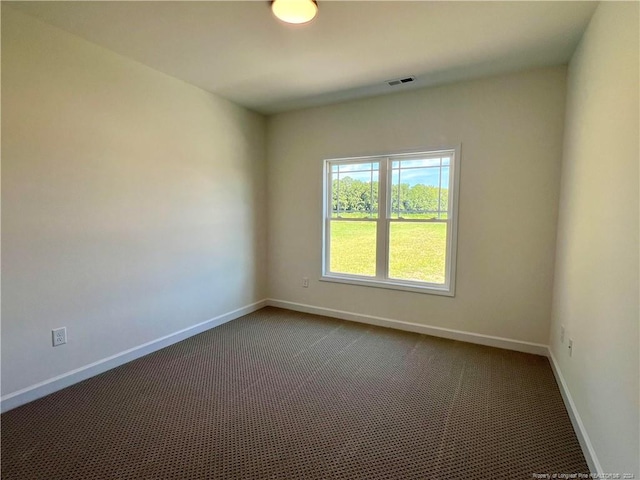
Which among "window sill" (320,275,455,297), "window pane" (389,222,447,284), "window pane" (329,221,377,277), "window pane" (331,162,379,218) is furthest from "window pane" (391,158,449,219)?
"window sill" (320,275,455,297)

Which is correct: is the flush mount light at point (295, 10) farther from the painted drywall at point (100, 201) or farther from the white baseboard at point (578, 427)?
the white baseboard at point (578, 427)

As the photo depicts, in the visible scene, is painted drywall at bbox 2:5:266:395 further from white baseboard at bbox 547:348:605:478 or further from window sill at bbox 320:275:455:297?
white baseboard at bbox 547:348:605:478

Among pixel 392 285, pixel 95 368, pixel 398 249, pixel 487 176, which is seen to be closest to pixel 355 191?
pixel 398 249

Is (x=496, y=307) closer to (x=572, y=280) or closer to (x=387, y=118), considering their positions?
(x=572, y=280)

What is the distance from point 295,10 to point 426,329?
10.2 feet

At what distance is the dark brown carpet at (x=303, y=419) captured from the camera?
164cm

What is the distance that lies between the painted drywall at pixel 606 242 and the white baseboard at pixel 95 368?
129 inches

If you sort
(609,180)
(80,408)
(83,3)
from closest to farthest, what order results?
(609,180) → (83,3) → (80,408)

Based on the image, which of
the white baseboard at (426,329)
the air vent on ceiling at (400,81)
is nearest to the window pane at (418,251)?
the white baseboard at (426,329)

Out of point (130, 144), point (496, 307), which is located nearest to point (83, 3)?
point (130, 144)

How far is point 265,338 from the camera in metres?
3.33

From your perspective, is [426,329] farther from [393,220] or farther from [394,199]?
[394,199]

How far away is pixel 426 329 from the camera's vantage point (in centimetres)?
345

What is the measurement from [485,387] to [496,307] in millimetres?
989
